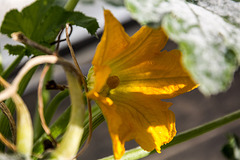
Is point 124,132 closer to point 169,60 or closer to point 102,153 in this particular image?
point 169,60

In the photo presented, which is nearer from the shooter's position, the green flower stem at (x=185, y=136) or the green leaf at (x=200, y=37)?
the green leaf at (x=200, y=37)

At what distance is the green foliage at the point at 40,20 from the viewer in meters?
0.45

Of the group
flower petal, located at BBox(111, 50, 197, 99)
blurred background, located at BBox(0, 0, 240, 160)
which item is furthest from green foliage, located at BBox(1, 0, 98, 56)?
blurred background, located at BBox(0, 0, 240, 160)

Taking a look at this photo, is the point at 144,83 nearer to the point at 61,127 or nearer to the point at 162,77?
the point at 162,77

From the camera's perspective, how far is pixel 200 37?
335mm

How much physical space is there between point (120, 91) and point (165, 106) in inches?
3.0

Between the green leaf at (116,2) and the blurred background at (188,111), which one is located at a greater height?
the green leaf at (116,2)

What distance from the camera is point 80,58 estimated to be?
6.43 feet

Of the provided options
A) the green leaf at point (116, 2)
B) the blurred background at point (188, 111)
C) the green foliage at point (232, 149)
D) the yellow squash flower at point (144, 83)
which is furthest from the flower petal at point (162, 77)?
the blurred background at point (188, 111)

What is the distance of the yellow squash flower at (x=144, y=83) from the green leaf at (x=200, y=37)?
0.21 feet

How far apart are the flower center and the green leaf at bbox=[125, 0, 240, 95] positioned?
0.16 meters

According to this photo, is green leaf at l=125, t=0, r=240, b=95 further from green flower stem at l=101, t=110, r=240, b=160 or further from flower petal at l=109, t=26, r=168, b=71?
green flower stem at l=101, t=110, r=240, b=160

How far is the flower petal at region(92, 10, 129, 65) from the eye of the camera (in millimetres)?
385

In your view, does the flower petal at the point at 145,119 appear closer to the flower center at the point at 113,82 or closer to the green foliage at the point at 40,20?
the flower center at the point at 113,82
